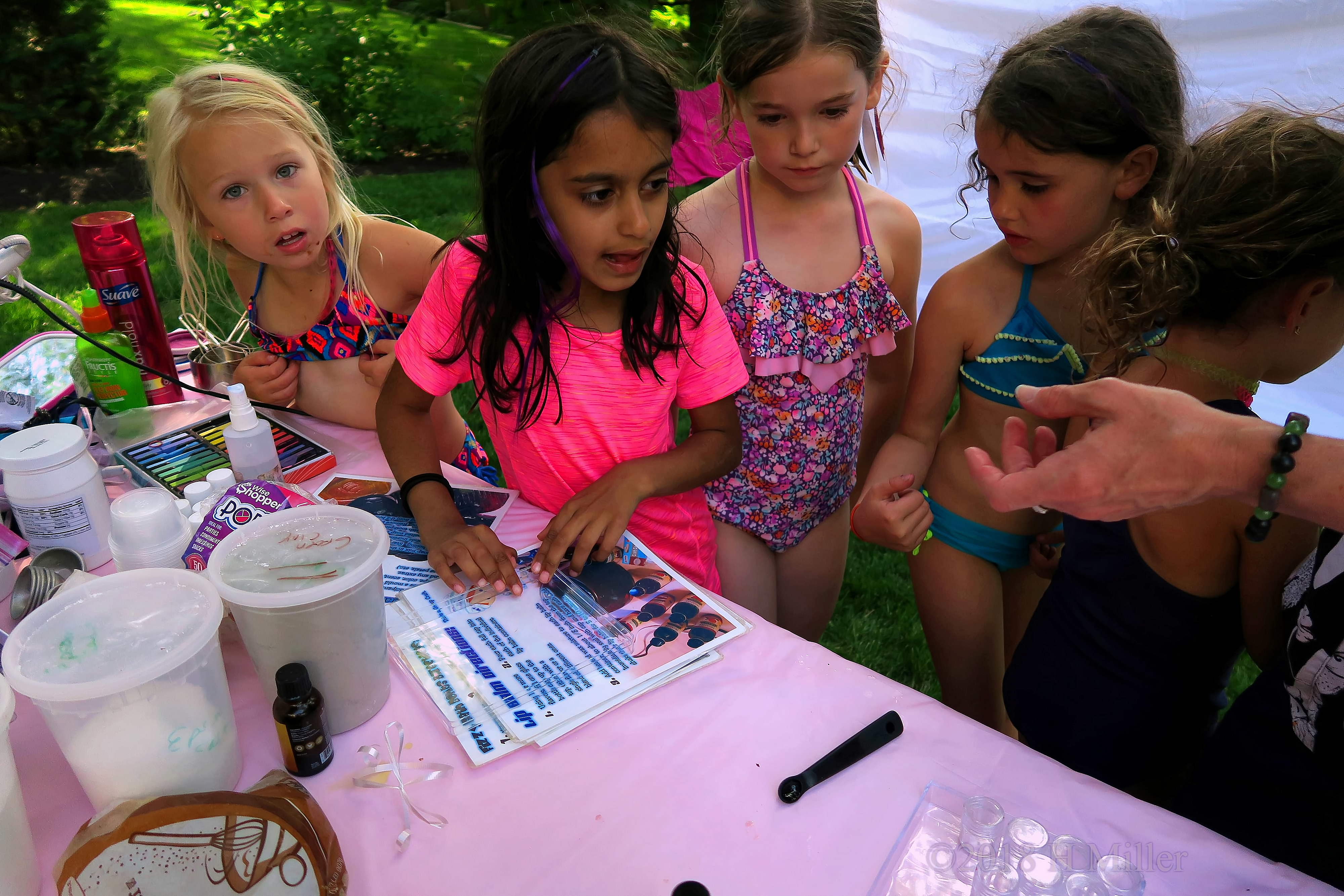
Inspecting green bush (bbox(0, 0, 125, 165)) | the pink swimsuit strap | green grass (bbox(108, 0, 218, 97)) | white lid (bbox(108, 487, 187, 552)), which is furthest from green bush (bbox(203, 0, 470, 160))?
white lid (bbox(108, 487, 187, 552))

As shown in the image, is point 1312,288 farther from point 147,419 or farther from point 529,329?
point 147,419

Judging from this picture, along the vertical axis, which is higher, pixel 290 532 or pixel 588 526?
pixel 290 532

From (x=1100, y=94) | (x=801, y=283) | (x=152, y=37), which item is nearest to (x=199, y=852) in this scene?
(x=801, y=283)

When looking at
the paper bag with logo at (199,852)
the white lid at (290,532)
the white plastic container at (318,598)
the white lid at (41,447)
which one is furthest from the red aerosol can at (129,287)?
the paper bag with logo at (199,852)

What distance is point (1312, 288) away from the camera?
1.12m

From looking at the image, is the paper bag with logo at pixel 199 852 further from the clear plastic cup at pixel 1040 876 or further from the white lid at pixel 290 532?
the clear plastic cup at pixel 1040 876

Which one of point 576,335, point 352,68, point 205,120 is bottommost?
point 352,68

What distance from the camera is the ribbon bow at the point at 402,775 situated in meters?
0.93

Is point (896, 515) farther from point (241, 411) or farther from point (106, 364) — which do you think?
point (106, 364)

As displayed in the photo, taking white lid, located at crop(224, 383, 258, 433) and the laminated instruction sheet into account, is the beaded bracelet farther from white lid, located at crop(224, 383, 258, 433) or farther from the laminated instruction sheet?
white lid, located at crop(224, 383, 258, 433)

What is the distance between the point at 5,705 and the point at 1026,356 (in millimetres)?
1555

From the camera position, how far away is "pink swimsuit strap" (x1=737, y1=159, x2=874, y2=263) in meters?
1.77

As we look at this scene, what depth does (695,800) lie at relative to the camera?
0.96 m

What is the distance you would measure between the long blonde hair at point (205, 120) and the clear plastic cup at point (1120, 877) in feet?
5.67
